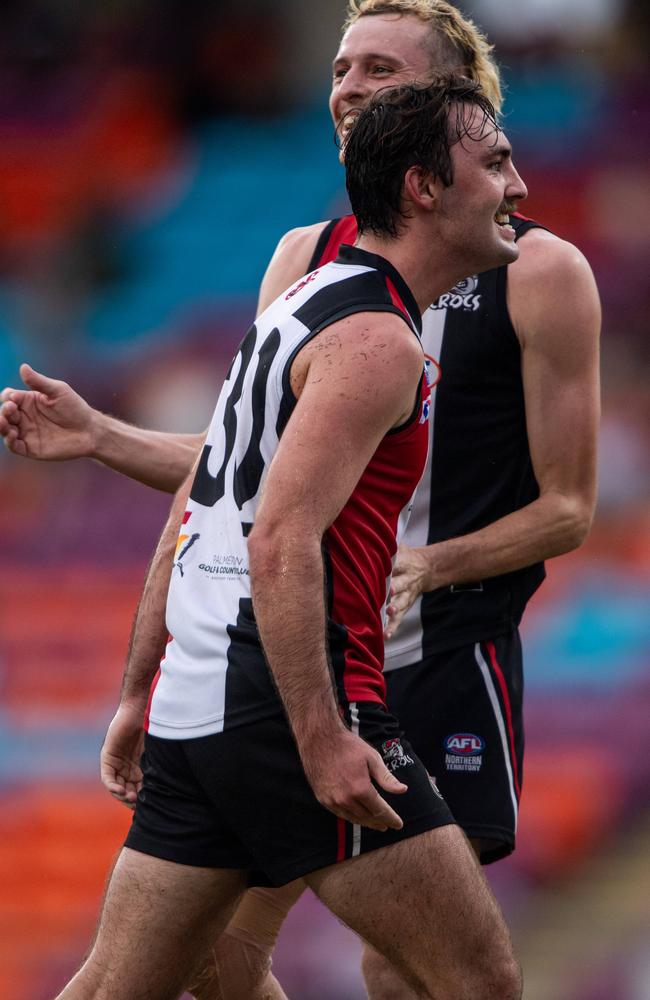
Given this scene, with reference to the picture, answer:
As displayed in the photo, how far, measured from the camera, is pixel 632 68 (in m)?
10.6

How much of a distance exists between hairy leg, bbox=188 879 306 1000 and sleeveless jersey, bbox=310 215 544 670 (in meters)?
0.70

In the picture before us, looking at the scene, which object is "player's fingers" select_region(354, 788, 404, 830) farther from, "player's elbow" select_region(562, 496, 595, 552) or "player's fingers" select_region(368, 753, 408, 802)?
"player's elbow" select_region(562, 496, 595, 552)

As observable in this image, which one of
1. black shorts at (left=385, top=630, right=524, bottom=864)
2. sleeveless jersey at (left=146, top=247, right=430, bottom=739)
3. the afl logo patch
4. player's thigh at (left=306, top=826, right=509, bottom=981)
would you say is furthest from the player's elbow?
player's thigh at (left=306, top=826, right=509, bottom=981)

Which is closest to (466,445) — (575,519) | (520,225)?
(575,519)

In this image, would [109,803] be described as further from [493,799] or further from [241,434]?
[241,434]

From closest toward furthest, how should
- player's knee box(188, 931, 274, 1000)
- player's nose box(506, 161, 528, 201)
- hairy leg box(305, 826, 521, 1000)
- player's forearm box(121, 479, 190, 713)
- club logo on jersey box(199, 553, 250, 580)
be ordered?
hairy leg box(305, 826, 521, 1000), club logo on jersey box(199, 553, 250, 580), player's nose box(506, 161, 528, 201), player's forearm box(121, 479, 190, 713), player's knee box(188, 931, 274, 1000)

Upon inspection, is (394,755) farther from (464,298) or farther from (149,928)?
(464,298)

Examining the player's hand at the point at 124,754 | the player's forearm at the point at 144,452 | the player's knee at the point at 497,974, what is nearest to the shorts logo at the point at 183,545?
the player's hand at the point at 124,754

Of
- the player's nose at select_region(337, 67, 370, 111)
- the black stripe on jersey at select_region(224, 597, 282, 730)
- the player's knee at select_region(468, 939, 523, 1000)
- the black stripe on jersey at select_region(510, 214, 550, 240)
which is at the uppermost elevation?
the player's nose at select_region(337, 67, 370, 111)

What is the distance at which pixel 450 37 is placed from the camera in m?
3.86

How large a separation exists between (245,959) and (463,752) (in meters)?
0.74

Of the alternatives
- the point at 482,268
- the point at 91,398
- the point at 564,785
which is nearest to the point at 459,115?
the point at 482,268

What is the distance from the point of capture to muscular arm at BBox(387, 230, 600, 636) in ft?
11.6

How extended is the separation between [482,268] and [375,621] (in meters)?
0.77
